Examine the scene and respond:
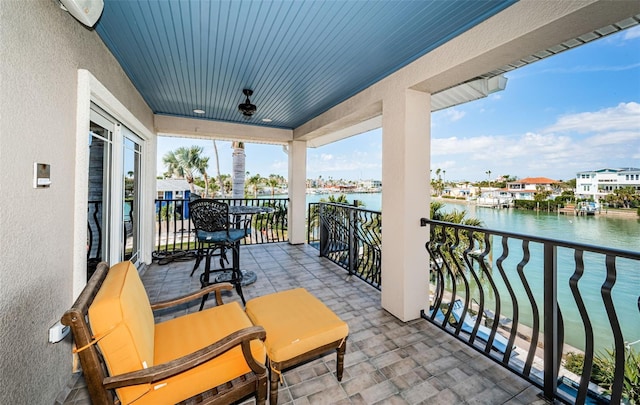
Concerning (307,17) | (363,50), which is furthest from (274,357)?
(363,50)

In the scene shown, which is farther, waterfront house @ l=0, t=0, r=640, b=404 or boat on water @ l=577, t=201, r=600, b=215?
boat on water @ l=577, t=201, r=600, b=215

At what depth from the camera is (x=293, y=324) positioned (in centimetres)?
169

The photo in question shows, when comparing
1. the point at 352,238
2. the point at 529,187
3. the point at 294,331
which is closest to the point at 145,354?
→ the point at 294,331

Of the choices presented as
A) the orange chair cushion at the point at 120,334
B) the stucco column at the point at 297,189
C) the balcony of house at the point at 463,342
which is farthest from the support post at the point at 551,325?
the stucco column at the point at 297,189

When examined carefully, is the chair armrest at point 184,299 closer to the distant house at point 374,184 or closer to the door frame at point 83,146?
the door frame at point 83,146

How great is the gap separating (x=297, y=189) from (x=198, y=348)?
478 cm

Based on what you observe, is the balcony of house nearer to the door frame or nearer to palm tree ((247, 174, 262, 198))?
the door frame

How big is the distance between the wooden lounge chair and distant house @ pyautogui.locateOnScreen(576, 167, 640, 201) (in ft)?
21.5

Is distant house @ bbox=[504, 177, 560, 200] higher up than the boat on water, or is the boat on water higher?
distant house @ bbox=[504, 177, 560, 200]

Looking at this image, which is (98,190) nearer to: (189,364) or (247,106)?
(247,106)

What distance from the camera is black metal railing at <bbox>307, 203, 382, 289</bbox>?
Result: 4.02 metres

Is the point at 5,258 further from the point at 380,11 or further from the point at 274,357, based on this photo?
the point at 380,11

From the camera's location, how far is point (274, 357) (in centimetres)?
147

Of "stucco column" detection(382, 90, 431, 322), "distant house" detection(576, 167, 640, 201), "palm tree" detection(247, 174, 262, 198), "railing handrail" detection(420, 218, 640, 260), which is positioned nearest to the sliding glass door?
"stucco column" detection(382, 90, 431, 322)
